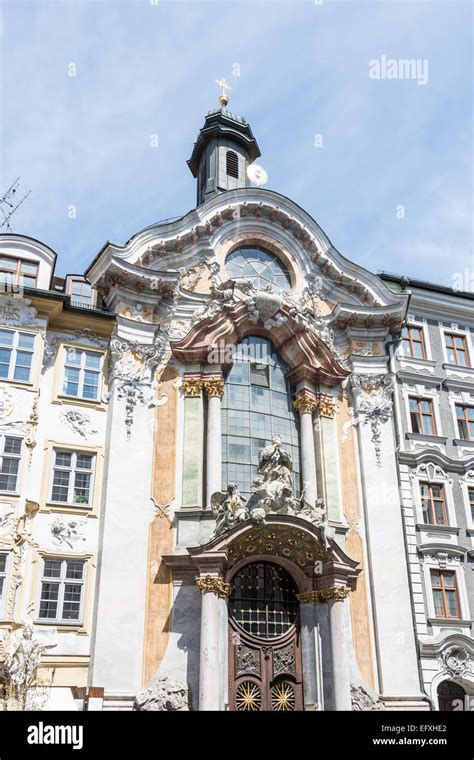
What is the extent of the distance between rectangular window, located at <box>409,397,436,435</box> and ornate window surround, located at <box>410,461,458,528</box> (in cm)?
162

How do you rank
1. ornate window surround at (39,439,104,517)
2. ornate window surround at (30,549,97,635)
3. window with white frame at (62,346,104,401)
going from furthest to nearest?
window with white frame at (62,346,104,401) → ornate window surround at (39,439,104,517) → ornate window surround at (30,549,97,635)

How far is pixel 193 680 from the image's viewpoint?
23453 mm

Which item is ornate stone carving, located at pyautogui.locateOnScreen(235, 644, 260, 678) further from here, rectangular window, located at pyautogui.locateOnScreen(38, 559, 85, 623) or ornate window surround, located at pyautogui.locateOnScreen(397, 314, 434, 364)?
ornate window surround, located at pyautogui.locateOnScreen(397, 314, 434, 364)

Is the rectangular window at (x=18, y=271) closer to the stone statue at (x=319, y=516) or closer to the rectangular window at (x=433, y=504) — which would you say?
the stone statue at (x=319, y=516)

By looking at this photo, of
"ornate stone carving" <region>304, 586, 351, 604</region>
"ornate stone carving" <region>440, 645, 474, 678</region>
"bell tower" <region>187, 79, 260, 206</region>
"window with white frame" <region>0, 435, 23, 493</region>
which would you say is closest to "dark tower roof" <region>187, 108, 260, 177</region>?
"bell tower" <region>187, 79, 260, 206</region>

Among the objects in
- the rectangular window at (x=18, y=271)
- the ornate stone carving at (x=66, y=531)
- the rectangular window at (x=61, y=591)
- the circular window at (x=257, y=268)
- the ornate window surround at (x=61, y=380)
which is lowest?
the rectangular window at (x=61, y=591)

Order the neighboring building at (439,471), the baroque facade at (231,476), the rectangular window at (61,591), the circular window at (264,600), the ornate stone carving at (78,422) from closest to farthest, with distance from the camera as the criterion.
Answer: the rectangular window at (61,591)
the baroque facade at (231,476)
the circular window at (264,600)
the ornate stone carving at (78,422)
the neighboring building at (439,471)

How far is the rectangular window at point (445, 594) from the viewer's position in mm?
27859

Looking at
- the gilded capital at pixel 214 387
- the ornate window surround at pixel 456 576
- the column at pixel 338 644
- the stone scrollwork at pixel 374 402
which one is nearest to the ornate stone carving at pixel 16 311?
the gilded capital at pixel 214 387

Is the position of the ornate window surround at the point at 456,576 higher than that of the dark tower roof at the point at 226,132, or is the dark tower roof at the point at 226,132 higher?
the dark tower roof at the point at 226,132

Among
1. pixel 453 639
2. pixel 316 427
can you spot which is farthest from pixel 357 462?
pixel 453 639

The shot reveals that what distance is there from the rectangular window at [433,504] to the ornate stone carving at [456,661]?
15.7 feet

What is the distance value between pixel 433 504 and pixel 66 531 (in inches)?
574

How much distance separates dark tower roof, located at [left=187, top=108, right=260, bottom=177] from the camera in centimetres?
3784
